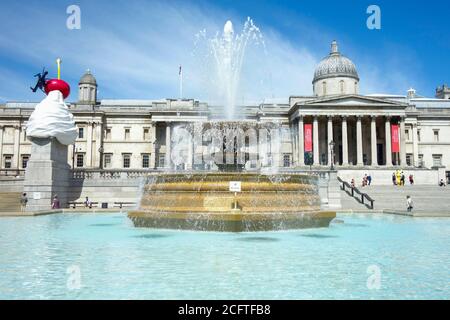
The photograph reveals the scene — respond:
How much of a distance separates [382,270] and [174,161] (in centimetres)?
5804

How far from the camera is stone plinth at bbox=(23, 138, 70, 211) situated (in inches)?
1036

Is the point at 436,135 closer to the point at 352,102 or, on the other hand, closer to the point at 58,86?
the point at 352,102

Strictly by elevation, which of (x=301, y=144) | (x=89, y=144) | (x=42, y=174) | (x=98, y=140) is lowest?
(x=42, y=174)

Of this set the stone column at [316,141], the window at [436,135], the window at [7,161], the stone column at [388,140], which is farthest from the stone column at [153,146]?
the window at [436,135]

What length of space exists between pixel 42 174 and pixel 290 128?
42999 millimetres

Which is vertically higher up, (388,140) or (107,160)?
(388,140)

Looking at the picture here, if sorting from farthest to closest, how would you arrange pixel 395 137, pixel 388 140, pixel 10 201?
pixel 388 140, pixel 395 137, pixel 10 201

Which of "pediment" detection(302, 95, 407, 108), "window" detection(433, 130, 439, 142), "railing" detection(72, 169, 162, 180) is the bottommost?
"railing" detection(72, 169, 162, 180)

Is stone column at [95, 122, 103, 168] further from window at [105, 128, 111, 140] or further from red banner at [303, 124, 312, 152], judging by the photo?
red banner at [303, 124, 312, 152]

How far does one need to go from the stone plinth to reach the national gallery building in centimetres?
3176

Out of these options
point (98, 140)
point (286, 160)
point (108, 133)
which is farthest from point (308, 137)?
point (98, 140)

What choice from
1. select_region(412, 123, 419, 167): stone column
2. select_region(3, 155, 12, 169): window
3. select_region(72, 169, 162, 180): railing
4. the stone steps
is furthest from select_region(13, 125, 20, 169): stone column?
select_region(412, 123, 419, 167): stone column

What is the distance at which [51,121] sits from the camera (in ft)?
86.9
